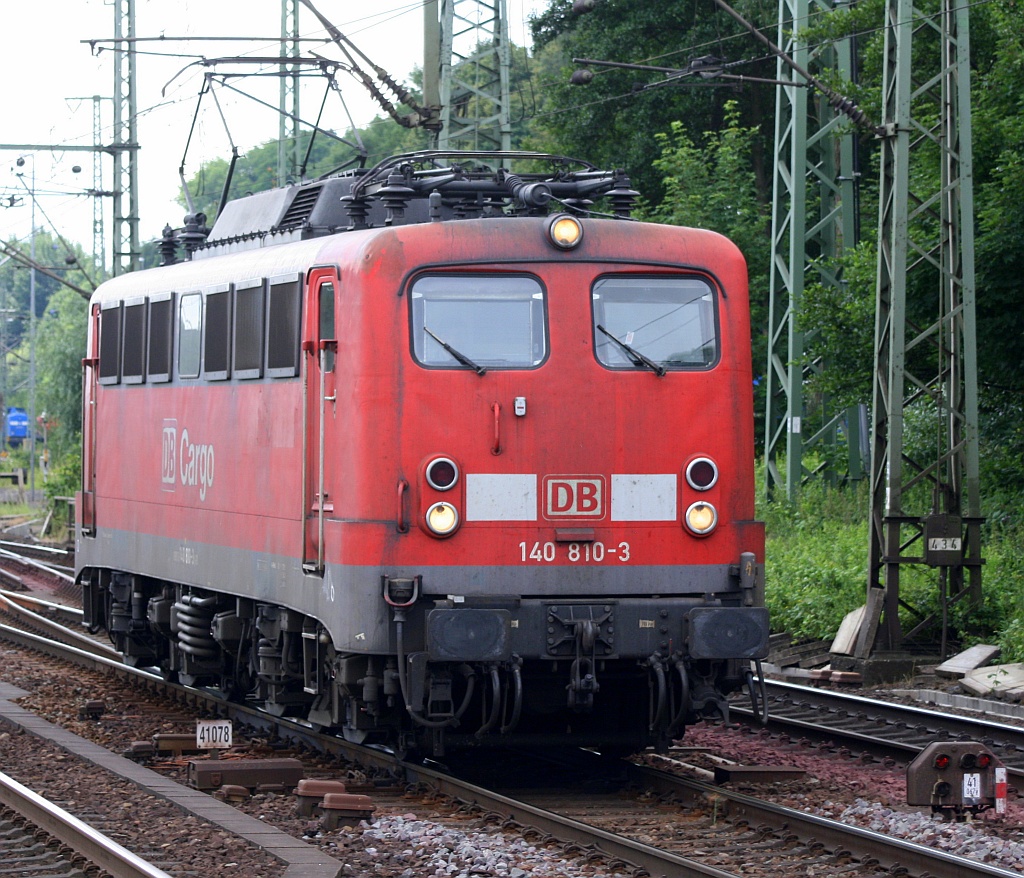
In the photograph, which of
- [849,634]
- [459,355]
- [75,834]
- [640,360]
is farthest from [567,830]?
[849,634]

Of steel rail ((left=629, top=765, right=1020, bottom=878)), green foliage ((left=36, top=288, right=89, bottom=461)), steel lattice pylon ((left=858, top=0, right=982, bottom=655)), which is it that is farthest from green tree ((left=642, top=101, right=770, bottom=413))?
steel rail ((left=629, top=765, right=1020, bottom=878))

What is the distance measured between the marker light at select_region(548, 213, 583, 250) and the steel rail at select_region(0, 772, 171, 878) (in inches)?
161

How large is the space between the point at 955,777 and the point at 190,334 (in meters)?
6.34

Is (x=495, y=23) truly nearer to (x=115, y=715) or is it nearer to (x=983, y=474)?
(x=983, y=474)

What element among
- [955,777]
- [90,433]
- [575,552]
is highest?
[90,433]

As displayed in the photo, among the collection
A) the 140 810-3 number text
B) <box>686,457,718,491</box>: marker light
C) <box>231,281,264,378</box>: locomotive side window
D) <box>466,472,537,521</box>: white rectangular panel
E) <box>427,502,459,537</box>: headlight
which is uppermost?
<box>231,281,264,378</box>: locomotive side window

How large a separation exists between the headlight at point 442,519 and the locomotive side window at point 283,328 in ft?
4.99

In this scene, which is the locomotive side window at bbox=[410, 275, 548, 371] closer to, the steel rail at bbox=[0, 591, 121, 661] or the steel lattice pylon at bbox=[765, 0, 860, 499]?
the steel rail at bbox=[0, 591, 121, 661]

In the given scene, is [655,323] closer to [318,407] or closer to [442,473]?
[442,473]

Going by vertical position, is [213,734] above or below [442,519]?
below

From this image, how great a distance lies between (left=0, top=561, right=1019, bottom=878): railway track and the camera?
26.9 ft

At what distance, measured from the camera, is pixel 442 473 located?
10047mm

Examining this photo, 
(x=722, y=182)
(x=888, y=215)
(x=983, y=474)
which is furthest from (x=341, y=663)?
(x=722, y=182)

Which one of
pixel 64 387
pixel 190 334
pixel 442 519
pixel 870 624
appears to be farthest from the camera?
pixel 64 387
